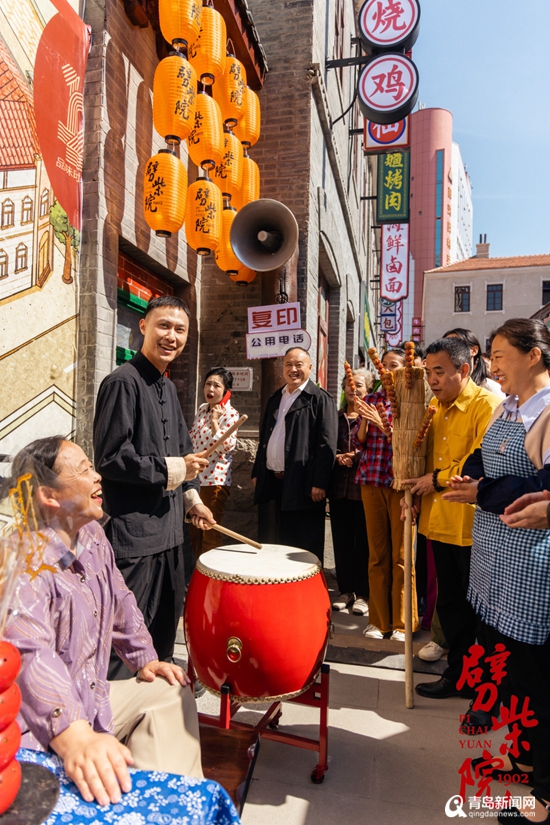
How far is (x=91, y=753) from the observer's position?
1160mm

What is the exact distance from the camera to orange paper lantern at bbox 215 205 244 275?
5230 millimetres

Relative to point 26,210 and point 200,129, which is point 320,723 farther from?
point 200,129

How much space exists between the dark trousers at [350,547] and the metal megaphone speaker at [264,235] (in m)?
2.56

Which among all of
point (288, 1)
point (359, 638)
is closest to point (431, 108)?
point (288, 1)

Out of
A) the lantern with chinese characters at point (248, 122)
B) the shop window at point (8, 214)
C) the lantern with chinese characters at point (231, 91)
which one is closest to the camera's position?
the shop window at point (8, 214)

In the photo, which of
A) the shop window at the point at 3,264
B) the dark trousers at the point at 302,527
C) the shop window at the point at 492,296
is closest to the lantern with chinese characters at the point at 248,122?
the shop window at the point at 3,264

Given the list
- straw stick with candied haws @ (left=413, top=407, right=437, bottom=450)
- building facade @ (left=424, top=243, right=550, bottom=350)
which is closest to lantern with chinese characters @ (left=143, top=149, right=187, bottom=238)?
straw stick with candied haws @ (left=413, top=407, right=437, bottom=450)

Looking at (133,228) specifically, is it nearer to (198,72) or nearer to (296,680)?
(198,72)

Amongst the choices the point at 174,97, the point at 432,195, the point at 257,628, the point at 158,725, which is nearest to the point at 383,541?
the point at 257,628

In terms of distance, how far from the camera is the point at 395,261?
15.4 m

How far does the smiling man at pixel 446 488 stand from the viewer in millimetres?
3006

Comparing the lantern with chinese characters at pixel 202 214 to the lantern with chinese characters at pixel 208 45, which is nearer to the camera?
the lantern with chinese characters at pixel 208 45

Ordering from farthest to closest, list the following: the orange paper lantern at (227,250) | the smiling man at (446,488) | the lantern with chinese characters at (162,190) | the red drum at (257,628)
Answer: the orange paper lantern at (227,250) < the lantern with chinese characters at (162,190) < the smiling man at (446,488) < the red drum at (257,628)

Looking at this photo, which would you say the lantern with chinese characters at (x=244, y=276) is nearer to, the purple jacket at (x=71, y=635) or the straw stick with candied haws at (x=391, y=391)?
the straw stick with candied haws at (x=391, y=391)
